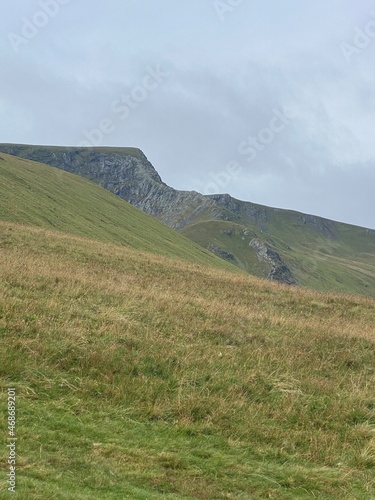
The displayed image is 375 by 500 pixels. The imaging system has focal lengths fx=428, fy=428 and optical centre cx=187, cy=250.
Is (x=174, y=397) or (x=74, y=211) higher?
(x=74, y=211)

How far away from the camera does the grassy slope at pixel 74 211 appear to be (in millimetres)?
49156

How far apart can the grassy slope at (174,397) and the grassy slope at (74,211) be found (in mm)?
34256

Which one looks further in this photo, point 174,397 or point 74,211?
point 74,211

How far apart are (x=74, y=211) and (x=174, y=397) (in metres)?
56.1

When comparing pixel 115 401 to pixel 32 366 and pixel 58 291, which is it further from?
pixel 58 291

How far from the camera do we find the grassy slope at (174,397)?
648 cm

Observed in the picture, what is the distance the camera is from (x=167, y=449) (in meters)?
7.23

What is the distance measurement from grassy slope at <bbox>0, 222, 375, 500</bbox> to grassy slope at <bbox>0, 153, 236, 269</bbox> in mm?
34256

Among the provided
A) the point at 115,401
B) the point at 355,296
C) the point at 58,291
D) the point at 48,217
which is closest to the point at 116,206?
the point at 48,217

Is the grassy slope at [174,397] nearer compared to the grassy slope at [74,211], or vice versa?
the grassy slope at [174,397]

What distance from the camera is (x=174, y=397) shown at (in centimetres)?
898

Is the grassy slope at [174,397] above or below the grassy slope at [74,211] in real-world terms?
below

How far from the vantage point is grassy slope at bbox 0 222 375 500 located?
6.48m

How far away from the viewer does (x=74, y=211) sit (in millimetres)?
62000
